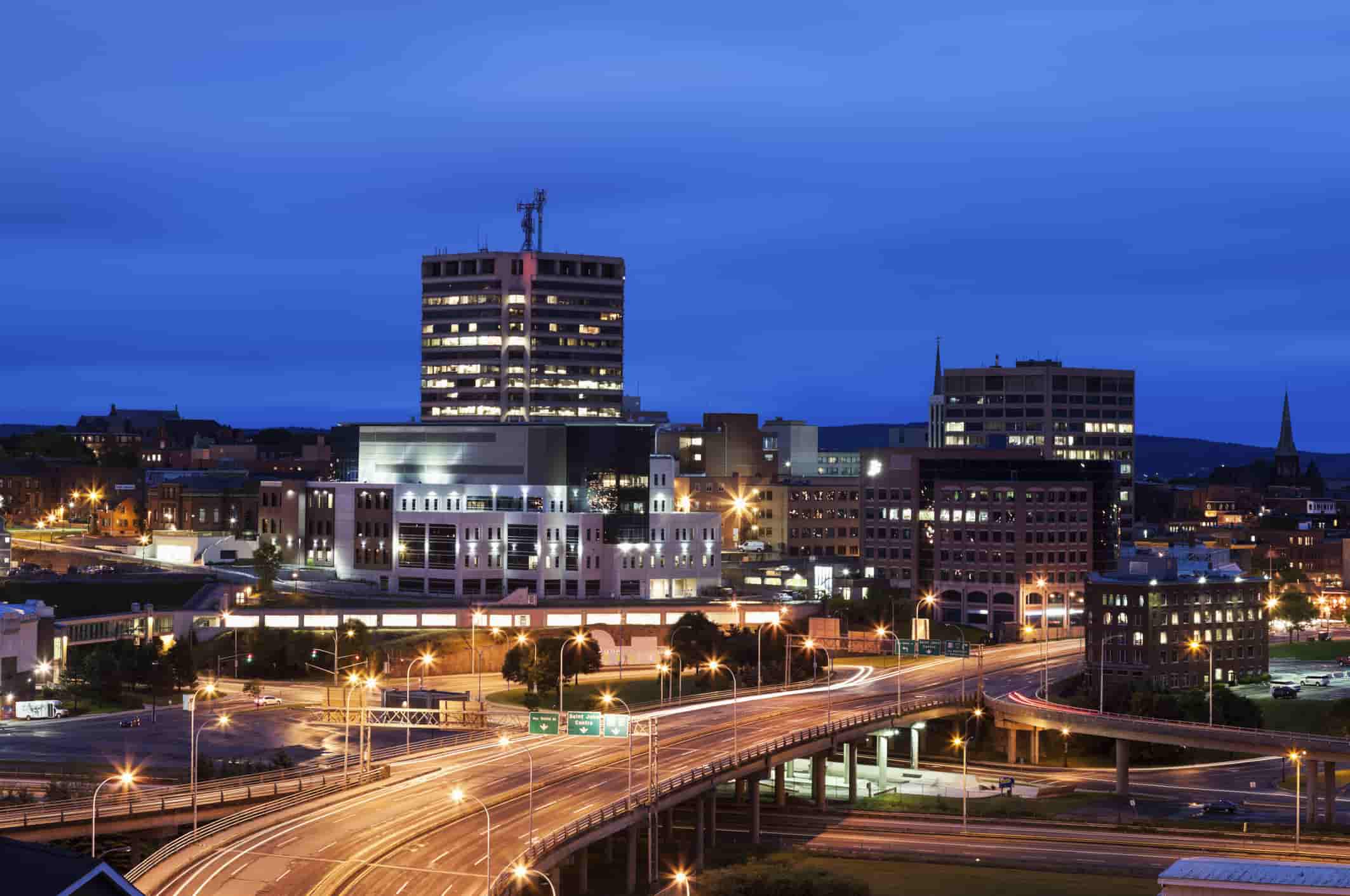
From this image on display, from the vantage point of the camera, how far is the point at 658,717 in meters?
132

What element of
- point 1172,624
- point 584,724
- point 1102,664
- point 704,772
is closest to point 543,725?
point 584,724

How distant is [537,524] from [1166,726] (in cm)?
7865

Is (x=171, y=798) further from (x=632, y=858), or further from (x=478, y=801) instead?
(x=632, y=858)

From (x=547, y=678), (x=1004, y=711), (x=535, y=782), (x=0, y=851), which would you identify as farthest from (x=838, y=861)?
(x=0, y=851)

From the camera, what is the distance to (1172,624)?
172000mm

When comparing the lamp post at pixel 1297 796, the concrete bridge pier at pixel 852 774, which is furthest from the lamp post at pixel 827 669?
the lamp post at pixel 1297 796

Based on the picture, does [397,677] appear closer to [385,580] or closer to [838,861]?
[385,580]

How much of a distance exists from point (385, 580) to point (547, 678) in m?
45.9

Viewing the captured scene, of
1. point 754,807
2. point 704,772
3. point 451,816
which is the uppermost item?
point 704,772

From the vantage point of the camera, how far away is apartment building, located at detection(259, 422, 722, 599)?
189000 millimetres

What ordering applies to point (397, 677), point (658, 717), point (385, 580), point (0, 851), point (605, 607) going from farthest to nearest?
point (385, 580)
point (605, 607)
point (397, 677)
point (658, 717)
point (0, 851)

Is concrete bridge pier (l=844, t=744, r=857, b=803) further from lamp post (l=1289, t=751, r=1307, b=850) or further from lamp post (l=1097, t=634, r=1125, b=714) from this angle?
lamp post (l=1097, t=634, r=1125, b=714)

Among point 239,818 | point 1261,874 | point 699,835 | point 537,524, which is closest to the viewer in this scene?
point 1261,874

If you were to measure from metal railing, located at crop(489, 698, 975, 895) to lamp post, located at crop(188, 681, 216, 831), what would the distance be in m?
17.4
